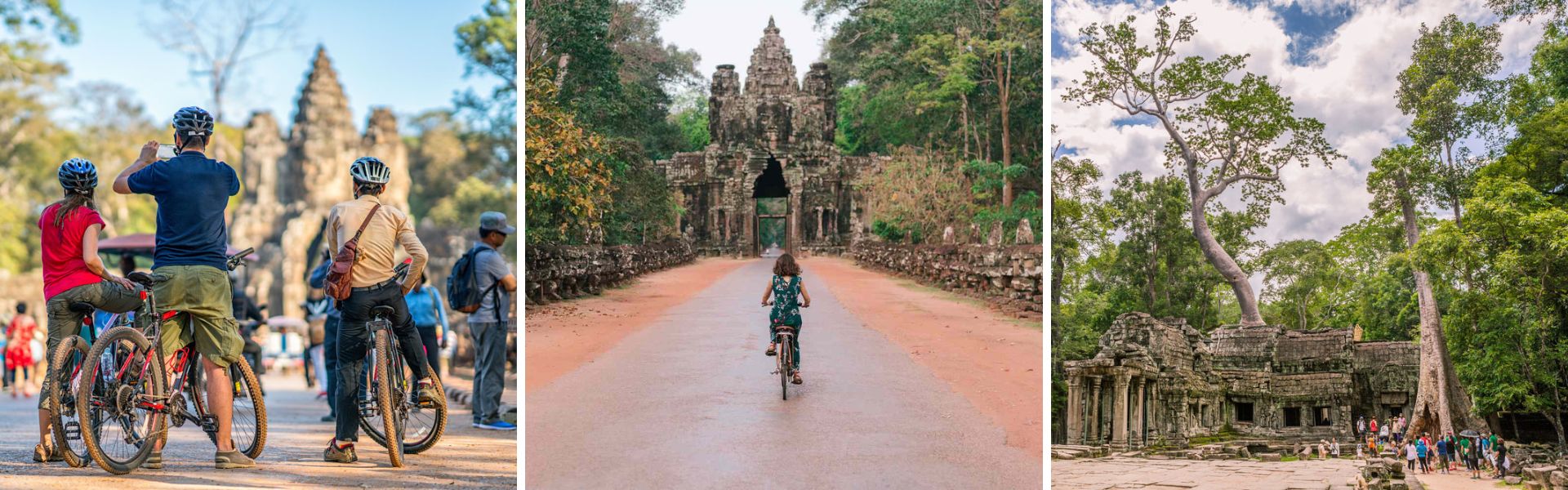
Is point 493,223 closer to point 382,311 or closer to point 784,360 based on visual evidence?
point 382,311

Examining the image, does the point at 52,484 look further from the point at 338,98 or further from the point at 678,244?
the point at 338,98

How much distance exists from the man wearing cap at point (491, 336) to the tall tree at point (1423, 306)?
5647 millimetres

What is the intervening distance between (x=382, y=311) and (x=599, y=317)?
1.68 meters

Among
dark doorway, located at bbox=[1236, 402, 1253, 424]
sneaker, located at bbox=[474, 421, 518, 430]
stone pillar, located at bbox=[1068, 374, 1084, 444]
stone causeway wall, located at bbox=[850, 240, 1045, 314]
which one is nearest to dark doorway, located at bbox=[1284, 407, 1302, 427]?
dark doorway, located at bbox=[1236, 402, 1253, 424]

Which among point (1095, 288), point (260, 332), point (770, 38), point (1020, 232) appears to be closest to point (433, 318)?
point (770, 38)

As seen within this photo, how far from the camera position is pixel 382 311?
4434 mm

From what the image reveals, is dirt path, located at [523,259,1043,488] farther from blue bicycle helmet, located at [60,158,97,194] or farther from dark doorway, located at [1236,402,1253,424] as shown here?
dark doorway, located at [1236,402,1253,424]

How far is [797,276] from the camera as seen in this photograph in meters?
5.58

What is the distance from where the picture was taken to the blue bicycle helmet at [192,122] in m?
4.16

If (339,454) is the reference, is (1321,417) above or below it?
below

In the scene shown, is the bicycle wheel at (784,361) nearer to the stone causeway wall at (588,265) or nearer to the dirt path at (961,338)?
the dirt path at (961,338)

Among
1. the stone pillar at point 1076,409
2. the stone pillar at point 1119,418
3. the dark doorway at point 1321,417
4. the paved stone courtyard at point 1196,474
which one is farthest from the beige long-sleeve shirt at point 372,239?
the dark doorway at point 1321,417

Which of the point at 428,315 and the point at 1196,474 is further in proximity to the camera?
the point at 1196,474

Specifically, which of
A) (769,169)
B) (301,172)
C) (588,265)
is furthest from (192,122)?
(301,172)
